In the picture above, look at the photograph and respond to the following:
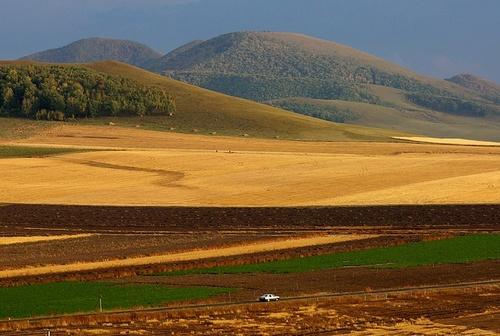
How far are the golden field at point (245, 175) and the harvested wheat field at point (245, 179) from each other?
6 centimetres

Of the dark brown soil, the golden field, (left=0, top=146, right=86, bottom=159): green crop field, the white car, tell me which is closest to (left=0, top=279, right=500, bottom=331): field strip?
the white car

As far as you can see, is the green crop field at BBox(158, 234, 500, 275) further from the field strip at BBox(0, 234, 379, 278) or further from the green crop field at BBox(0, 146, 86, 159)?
the green crop field at BBox(0, 146, 86, 159)

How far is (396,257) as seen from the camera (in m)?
48.6

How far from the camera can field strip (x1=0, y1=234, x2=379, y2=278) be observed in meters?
46.2

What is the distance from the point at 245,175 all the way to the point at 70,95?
54809 millimetres

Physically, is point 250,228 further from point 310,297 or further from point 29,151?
point 29,151

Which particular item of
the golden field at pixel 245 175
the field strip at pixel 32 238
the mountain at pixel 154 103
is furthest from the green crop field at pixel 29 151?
the field strip at pixel 32 238

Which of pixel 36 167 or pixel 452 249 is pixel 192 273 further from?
pixel 36 167

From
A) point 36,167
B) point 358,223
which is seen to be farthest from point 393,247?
point 36,167

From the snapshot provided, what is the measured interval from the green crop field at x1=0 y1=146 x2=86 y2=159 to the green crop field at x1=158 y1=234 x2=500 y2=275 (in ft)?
178

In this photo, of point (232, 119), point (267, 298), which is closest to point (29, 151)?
point (232, 119)

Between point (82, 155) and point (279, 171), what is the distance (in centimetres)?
2047

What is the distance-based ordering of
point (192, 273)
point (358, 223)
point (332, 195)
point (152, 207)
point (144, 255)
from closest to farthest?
point (192, 273) < point (144, 255) < point (358, 223) < point (152, 207) < point (332, 195)

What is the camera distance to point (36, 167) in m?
89.1
